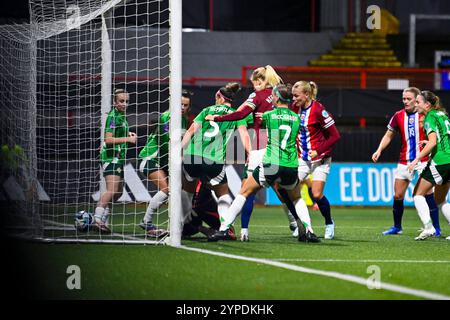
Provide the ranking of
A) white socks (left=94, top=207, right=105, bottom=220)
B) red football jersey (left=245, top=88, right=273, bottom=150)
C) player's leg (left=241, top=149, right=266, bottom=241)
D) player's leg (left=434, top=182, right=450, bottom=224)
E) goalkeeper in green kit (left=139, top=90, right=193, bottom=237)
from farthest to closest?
1. player's leg (left=434, top=182, right=450, bottom=224)
2. white socks (left=94, top=207, right=105, bottom=220)
3. goalkeeper in green kit (left=139, top=90, right=193, bottom=237)
4. player's leg (left=241, top=149, right=266, bottom=241)
5. red football jersey (left=245, top=88, right=273, bottom=150)

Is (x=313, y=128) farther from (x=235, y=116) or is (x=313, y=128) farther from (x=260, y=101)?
(x=235, y=116)

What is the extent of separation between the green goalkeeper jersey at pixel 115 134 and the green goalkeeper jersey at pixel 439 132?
3.53 m

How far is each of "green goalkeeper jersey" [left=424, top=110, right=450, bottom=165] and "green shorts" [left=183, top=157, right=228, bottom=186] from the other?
2525mm

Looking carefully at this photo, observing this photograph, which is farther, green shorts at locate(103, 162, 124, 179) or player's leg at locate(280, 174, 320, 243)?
green shorts at locate(103, 162, 124, 179)

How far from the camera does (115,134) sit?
11117 millimetres

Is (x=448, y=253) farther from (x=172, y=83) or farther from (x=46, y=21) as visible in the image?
(x=46, y=21)

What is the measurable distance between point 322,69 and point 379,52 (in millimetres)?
3477

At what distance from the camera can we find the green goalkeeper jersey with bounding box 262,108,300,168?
9516 mm

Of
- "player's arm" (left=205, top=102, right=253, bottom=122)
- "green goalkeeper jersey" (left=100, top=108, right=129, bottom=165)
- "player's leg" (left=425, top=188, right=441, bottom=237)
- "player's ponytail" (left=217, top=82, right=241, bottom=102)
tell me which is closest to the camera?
"player's arm" (left=205, top=102, right=253, bottom=122)

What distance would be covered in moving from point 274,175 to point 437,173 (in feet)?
8.03

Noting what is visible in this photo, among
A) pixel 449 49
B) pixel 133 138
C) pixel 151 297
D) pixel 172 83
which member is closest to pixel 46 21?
pixel 133 138

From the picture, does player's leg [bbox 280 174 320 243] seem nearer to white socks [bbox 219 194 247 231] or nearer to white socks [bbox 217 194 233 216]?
white socks [bbox 219 194 247 231]

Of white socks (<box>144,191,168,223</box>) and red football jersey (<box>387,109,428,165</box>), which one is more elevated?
red football jersey (<box>387,109,428,165</box>)

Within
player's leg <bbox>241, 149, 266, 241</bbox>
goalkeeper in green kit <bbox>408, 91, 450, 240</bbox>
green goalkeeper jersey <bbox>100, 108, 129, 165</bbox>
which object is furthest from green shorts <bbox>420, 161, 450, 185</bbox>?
green goalkeeper jersey <bbox>100, 108, 129, 165</bbox>
